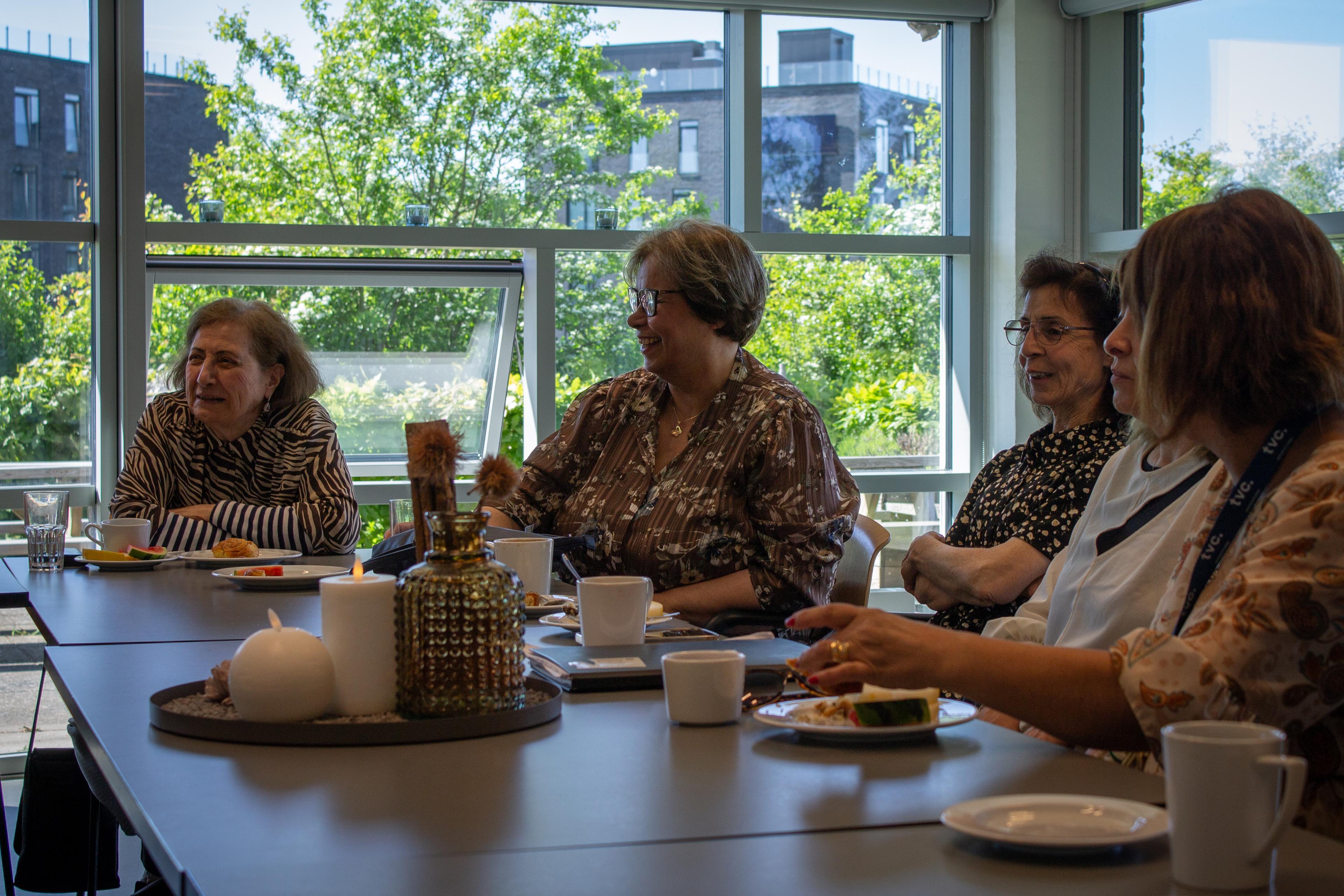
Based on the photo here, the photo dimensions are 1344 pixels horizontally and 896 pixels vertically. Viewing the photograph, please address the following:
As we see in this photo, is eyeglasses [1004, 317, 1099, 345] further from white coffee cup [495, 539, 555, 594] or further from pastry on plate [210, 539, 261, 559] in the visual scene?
pastry on plate [210, 539, 261, 559]

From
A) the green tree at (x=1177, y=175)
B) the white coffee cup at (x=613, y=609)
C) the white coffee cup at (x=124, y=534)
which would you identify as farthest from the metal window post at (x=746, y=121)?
the white coffee cup at (x=613, y=609)

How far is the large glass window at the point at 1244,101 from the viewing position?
4371 millimetres

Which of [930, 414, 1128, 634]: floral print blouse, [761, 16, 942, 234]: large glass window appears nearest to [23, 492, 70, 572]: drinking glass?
[930, 414, 1128, 634]: floral print blouse

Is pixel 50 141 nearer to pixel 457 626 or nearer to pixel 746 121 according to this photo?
pixel 746 121

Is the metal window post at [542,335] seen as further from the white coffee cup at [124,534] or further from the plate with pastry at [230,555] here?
the white coffee cup at [124,534]

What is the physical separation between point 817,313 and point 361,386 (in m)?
1.80

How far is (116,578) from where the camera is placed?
8.54 feet

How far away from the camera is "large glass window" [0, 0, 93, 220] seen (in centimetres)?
434

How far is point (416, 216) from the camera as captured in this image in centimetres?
471

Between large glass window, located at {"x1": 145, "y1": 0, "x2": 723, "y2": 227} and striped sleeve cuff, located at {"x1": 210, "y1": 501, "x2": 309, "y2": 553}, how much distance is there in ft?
6.02

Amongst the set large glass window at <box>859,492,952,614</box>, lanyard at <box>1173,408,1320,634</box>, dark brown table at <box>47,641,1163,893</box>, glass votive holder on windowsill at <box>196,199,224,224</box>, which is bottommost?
large glass window at <box>859,492,952,614</box>

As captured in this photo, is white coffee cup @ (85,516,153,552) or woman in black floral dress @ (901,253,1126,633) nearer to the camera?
woman in black floral dress @ (901,253,1126,633)

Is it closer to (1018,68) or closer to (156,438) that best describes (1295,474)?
(156,438)

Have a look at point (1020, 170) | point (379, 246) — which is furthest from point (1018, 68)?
point (379, 246)
